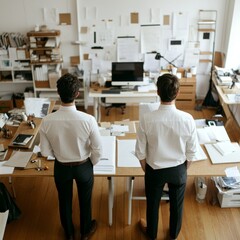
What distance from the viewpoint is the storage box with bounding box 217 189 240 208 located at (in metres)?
3.23

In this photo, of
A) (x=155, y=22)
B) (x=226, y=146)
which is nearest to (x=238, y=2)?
(x=155, y=22)

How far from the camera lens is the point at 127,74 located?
4.96 meters

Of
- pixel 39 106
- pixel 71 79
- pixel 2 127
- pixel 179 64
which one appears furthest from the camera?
pixel 179 64

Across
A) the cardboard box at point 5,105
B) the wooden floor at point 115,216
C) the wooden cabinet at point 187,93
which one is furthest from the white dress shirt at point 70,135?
the cardboard box at point 5,105

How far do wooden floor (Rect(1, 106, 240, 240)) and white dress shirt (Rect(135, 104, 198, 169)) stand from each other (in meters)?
1.04

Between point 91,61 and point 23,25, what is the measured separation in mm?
1348

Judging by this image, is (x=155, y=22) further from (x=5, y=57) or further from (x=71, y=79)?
(x=71, y=79)

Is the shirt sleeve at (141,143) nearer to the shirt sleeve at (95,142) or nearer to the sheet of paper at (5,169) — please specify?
the shirt sleeve at (95,142)

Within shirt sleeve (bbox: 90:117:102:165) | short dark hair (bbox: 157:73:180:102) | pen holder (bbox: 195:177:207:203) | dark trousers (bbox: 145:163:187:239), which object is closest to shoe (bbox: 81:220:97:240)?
dark trousers (bbox: 145:163:187:239)

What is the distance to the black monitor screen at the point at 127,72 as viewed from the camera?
4898 mm

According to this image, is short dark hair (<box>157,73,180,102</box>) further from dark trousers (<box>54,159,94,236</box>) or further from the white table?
the white table

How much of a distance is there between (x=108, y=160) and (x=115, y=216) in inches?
30.3

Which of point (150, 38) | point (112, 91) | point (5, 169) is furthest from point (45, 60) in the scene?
point (5, 169)

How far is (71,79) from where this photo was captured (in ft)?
7.16
